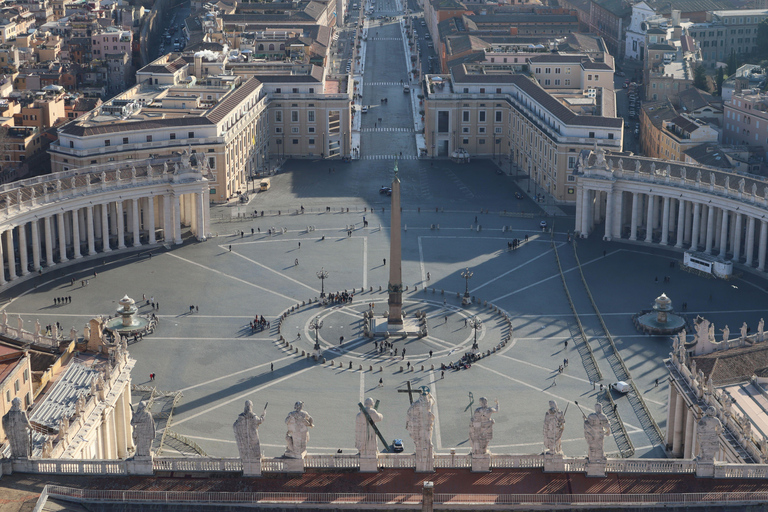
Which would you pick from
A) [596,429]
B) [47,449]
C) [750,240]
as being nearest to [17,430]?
[47,449]

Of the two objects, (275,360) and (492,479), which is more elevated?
(492,479)

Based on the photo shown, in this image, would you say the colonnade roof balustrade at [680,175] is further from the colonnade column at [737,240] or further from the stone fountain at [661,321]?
the stone fountain at [661,321]

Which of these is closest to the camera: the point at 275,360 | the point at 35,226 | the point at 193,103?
the point at 275,360

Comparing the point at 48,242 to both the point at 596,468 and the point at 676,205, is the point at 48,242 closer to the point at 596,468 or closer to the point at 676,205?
the point at 676,205

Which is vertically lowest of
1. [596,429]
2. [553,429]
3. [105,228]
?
[105,228]

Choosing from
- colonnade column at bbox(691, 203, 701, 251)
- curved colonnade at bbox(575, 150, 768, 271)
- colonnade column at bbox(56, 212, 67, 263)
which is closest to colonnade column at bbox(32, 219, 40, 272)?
colonnade column at bbox(56, 212, 67, 263)

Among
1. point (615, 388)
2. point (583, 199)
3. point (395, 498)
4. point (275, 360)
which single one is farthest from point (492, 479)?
point (583, 199)

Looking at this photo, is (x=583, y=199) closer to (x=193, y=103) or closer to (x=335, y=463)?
(x=193, y=103)
